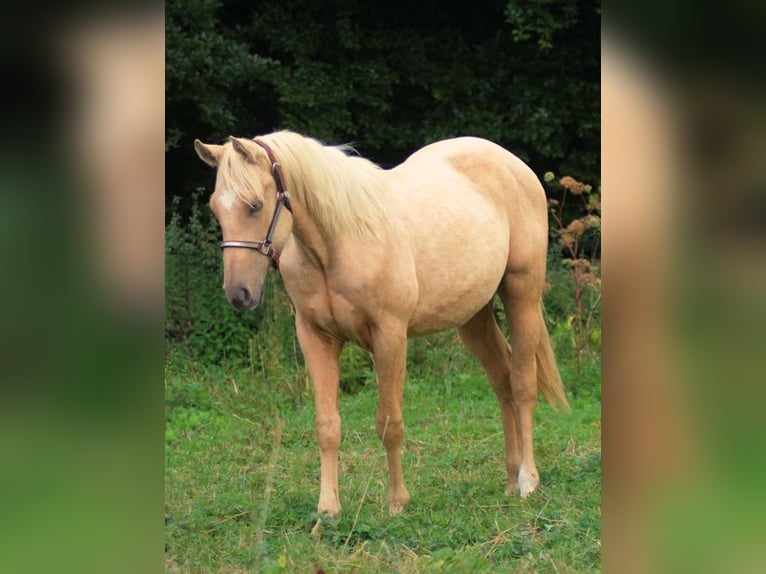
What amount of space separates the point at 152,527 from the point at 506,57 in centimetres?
945

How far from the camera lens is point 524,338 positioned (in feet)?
16.2

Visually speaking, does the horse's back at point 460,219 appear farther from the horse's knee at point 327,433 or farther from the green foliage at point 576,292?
the green foliage at point 576,292

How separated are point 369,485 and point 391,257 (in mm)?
1287

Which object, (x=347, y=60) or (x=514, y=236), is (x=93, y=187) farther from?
(x=347, y=60)

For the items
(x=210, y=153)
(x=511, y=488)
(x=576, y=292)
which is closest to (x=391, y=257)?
(x=210, y=153)

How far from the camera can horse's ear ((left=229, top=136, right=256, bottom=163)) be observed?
364 cm

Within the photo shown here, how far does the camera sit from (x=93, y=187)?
91cm

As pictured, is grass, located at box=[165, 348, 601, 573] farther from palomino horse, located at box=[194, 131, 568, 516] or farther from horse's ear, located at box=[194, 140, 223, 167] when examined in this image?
horse's ear, located at box=[194, 140, 223, 167]

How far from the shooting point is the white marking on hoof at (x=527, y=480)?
467cm

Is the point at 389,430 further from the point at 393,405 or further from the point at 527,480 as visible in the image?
the point at 527,480

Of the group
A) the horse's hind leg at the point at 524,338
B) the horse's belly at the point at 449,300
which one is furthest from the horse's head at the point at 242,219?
the horse's hind leg at the point at 524,338

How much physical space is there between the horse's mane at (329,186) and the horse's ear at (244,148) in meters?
0.03

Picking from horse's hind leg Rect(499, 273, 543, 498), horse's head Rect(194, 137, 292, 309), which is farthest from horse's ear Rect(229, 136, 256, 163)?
horse's hind leg Rect(499, 273, 543, 498)

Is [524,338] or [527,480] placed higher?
[524,338]
